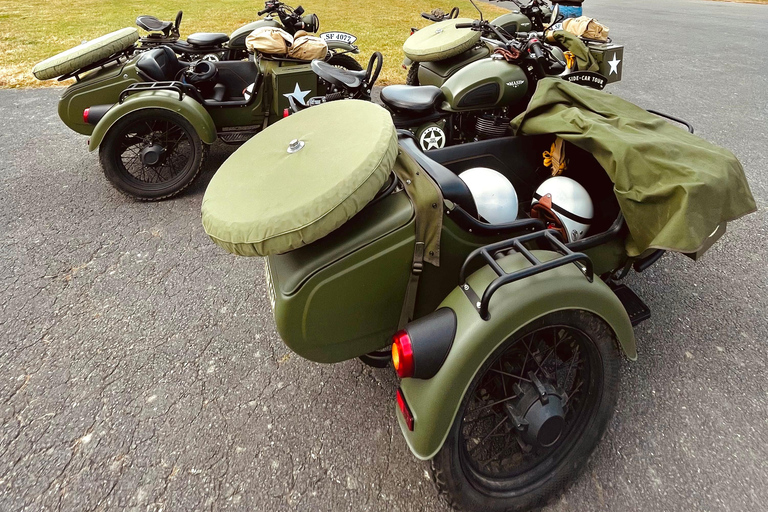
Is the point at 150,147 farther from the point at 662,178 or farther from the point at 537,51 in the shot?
the point at 662,178

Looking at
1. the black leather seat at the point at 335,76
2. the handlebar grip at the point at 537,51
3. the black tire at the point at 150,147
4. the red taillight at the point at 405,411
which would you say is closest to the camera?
the red taillight at the point at 405,411

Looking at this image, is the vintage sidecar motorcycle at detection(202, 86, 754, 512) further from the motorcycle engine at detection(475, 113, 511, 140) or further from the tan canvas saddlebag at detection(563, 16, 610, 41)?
the tan canvas saddlebag at detection(563, 16, 610, 41)

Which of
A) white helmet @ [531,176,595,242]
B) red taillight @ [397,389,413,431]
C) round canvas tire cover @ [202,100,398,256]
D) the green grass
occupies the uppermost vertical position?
round canvas tire cover @ [202,100,398,256]

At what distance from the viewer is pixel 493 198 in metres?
2.04

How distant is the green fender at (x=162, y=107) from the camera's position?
361cm

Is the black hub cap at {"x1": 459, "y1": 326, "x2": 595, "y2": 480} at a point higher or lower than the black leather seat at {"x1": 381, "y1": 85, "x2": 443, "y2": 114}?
lower

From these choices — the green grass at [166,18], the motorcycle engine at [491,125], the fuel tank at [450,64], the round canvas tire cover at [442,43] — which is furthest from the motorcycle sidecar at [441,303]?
the green grass at [166,18]

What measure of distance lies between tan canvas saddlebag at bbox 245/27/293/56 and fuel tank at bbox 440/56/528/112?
169 centimetres

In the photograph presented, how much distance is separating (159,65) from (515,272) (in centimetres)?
407

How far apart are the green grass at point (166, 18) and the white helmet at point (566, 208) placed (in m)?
5.56

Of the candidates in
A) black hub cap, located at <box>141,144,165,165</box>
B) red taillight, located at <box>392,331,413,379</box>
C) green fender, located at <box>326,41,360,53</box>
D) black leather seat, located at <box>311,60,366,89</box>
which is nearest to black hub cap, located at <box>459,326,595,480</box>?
red taillight, located at <box>392,331,413,379</box>

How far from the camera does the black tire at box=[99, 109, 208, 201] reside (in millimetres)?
3703

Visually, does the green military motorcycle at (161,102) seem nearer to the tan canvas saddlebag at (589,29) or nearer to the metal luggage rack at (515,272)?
the tan canvas saddlebag at (589,29)

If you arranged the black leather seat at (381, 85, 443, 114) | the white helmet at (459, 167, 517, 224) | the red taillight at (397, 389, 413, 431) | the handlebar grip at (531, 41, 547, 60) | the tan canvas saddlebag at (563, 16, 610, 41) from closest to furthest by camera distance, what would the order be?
the red taillight at (397, 389, 413, 431), the white helmet at (459, 167, 517, 224), the handlebar grip at (531, 41, 547, 60), the black leather seat at (381, 85, 443, 114), the tan canvas saddlebag at (563, 16, 610, 41)
